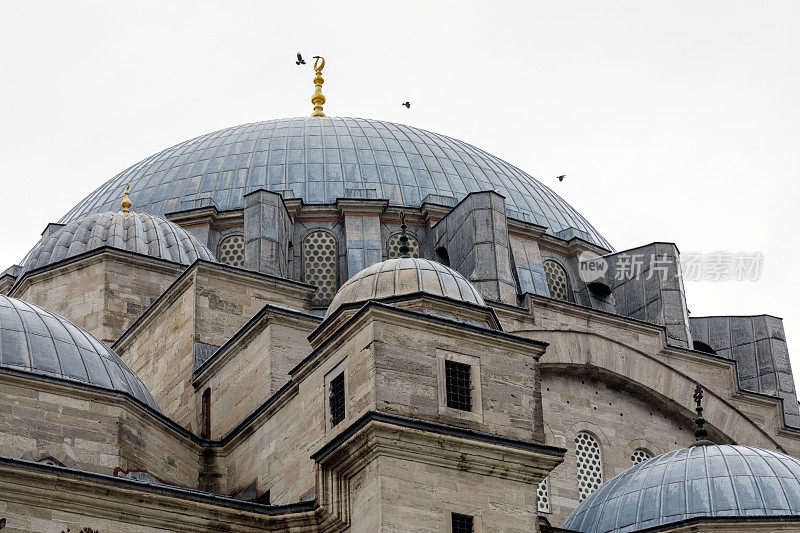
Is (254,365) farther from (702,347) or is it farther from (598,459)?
(702,347)

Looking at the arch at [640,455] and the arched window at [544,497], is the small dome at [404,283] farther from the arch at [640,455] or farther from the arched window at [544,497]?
the arch at [640,455]

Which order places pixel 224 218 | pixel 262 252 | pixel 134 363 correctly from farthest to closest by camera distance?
pixel 224 218 → pixel 262 252 → pixel 134 363

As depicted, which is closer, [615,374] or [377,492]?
[377,492]

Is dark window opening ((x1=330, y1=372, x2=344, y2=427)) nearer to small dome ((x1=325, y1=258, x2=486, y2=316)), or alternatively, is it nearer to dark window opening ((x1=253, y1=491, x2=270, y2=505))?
small dome ((x1=325, y1=258, x2=486, y2=316))

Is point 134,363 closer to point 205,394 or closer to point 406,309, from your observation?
point 205,394

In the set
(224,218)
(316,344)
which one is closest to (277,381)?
(316,344)

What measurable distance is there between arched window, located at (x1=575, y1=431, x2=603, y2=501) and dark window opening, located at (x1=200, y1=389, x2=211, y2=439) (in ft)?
20.9

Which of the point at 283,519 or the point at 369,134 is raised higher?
the point at 369,134

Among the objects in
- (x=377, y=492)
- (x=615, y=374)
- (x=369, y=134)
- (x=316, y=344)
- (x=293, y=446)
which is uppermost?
(x=369, y=134)

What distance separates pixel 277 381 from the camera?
22.3 meters

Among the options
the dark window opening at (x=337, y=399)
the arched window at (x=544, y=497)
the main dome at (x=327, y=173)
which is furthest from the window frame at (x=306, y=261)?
the dark window opening at (x=337, y=399)

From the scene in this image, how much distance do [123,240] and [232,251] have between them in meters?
3.09

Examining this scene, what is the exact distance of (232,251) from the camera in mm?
30875

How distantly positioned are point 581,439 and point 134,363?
778 cm
